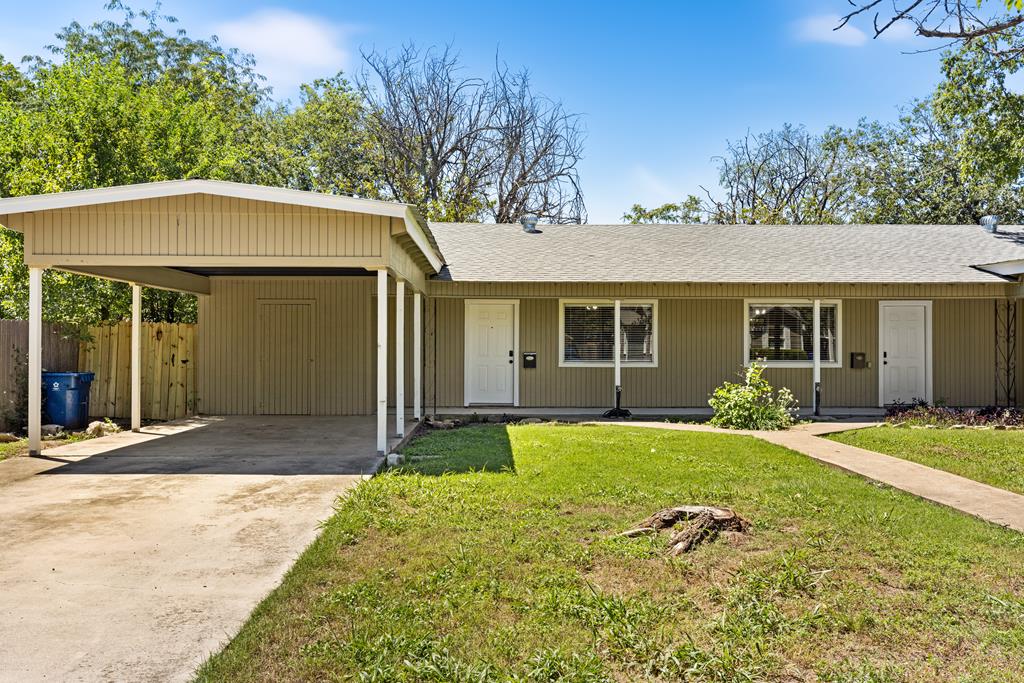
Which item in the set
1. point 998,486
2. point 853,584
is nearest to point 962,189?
point 998,486

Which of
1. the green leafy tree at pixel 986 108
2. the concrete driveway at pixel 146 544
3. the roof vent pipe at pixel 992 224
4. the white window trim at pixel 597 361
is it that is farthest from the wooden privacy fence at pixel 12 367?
the roof vent pipe at pixel 992 224

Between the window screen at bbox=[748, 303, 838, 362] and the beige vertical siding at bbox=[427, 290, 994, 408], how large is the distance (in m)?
0.24

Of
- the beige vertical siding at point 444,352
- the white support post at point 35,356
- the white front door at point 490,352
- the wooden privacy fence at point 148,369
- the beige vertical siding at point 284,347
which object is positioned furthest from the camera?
the white front door at point 490,352

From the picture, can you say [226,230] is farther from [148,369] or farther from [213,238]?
[148,369]

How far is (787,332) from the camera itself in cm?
1317

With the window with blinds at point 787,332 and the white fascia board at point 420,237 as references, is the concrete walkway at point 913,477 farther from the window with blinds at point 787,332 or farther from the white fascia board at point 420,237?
the white fascia board at point 420,237

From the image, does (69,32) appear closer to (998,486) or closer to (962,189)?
(998,486)

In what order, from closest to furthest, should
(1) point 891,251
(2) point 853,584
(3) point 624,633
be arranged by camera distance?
(3) point 624,633 < (2) point 853,584 < (1) point 891,251

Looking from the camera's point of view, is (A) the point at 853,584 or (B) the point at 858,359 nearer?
(A) the point at 853,584

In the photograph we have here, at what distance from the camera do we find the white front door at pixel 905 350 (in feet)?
42.9

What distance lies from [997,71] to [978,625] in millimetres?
12729

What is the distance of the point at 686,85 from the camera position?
20.8 metres

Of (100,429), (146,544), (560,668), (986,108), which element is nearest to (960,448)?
(560,668)

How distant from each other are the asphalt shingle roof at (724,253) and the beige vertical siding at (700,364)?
30.6 inches
